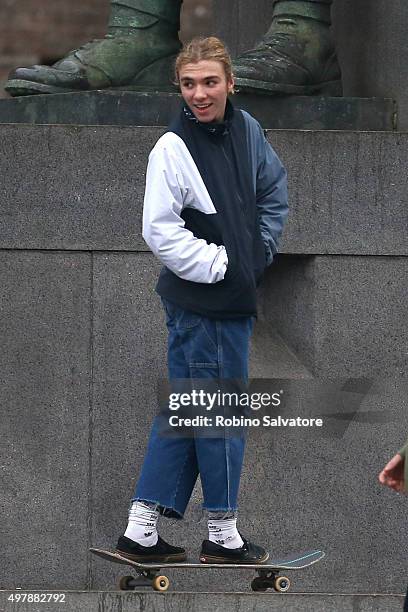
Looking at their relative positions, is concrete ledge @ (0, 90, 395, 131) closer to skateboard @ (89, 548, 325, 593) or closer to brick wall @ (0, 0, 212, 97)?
skateboard @ (89, 548, 325, 593)

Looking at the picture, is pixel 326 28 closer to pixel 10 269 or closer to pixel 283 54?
pixel 283 54

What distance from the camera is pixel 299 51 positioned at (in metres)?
9.71

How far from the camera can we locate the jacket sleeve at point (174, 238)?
300 inches

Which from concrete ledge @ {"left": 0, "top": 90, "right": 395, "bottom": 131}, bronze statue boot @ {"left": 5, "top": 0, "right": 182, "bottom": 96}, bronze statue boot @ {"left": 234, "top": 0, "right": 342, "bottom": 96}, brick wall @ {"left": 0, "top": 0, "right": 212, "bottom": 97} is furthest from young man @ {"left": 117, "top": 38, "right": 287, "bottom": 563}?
brick wall @ {"left": 0, "top": 0, "right": 212, "bottom": 97}

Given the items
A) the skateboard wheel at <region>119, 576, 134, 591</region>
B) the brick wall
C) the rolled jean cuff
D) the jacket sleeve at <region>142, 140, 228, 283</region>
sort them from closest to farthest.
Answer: the jacket sleeve at <region>142, 140, 228, 283</region>, the rolled jean cuff, the skateboard wheel at <region>119, 576, 134, 591</region>, the brick wall

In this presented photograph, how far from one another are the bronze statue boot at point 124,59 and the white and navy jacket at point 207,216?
1.86 meters

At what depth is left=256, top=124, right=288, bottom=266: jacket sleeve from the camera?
7.95 meters

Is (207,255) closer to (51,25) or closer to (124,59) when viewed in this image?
(124,59)

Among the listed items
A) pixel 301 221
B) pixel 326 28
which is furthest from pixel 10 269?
pixel 326 28

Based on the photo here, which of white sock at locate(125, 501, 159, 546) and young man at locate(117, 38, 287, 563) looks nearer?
young man at locate(117, 38, 287, 563)

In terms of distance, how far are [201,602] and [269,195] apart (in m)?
1.62

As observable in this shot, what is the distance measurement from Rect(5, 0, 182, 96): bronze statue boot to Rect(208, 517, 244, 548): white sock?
8.26 ft

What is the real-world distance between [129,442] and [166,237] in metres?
1.65

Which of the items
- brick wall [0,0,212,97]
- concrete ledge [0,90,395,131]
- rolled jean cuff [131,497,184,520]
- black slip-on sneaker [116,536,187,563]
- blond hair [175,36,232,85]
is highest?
blond hair [175,36,232,85]
